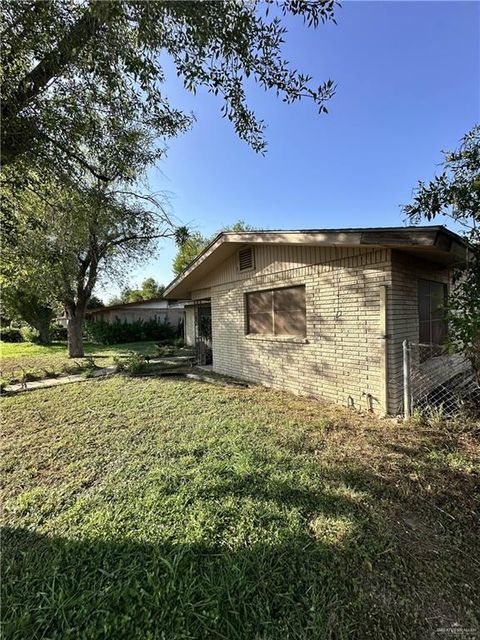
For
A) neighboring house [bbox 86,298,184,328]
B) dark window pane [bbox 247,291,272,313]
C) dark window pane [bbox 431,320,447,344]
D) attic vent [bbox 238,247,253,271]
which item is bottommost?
dark window pane [bbox 431,320,447,344]

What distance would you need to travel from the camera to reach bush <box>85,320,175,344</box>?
2323cm

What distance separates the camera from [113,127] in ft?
14.0

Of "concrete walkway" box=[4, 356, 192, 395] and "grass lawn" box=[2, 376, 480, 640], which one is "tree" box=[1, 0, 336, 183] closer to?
"grass lawn" box=[2, 376, 480, 640]

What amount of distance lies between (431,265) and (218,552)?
6202 millimetres

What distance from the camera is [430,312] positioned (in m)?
6.11

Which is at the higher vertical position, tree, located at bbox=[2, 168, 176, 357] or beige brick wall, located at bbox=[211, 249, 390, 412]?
tree, located at bbox=[2, 168, 176, 357]

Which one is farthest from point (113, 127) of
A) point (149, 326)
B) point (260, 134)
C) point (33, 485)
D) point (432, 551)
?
point (149, 326)

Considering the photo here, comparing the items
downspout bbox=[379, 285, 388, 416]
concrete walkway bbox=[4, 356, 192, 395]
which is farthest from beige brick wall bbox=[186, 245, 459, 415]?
concrete walkway bbox=[4, 356, 192, 395]

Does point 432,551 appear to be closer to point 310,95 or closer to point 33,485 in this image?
point 33,485

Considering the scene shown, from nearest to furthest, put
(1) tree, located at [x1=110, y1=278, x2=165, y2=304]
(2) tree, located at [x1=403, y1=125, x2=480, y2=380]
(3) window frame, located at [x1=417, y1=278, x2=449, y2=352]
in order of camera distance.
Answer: (2) tree, located at [x1=403, y1=125, x2=480, y2=380]
(3) window frame, located at [x1=417, y1=278, x2=449, y2=352]
(1) tree, located at [x1=110, y1=278, x2=165, y2=304]

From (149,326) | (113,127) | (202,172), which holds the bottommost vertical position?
(149,326)

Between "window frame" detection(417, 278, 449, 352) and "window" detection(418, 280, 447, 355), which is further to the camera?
"window" detection(418, 280, 447, 355)

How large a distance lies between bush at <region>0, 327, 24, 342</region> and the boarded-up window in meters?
29.6

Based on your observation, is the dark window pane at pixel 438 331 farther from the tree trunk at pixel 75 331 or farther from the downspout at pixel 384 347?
the tree trunk at pixel 75 331
